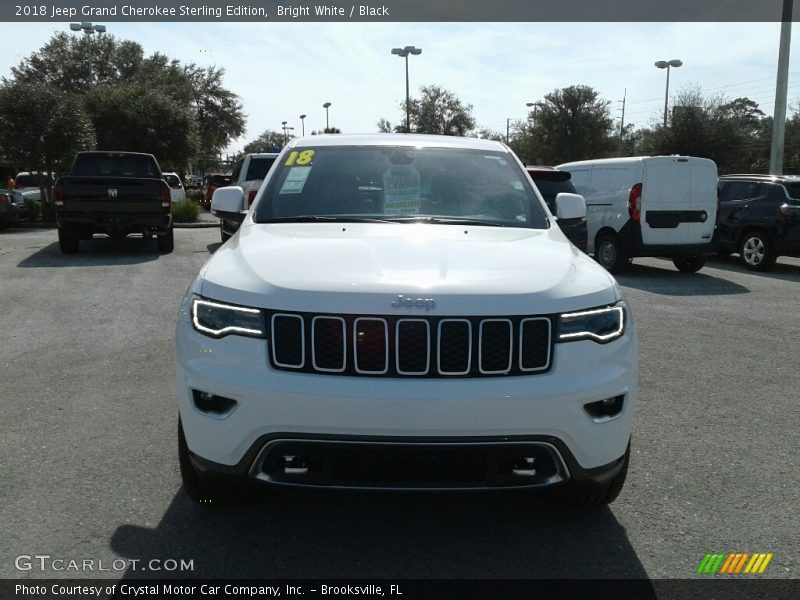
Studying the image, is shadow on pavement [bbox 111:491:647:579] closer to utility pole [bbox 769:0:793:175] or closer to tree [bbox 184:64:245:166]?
utility pole [bbox 769:0:793:175]

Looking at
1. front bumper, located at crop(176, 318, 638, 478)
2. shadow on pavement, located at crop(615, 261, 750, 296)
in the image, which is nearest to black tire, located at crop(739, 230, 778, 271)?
shadow on pavement, located at crop(615, 261, 750, 296)

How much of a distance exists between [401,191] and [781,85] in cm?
1994

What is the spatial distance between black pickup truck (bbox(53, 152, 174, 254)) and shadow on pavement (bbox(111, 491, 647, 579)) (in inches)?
439

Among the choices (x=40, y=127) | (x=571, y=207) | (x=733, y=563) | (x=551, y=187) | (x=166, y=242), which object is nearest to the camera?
(x=733, y=563)

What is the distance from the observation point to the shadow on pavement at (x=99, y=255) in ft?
41.9

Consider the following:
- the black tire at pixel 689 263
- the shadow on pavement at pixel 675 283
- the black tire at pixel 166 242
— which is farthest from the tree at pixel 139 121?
the black tire at pixel 689 263

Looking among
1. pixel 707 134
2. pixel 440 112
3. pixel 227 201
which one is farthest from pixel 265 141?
pixel 227 201

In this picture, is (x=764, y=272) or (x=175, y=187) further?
(x=175, y=187)

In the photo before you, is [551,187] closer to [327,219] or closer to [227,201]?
[227,201]

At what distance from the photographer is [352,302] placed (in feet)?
9.18

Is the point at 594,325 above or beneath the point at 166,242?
above

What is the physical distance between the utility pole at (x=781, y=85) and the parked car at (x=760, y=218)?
7.80m

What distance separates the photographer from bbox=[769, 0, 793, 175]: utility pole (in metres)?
20.0

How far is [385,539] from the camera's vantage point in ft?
10.5
